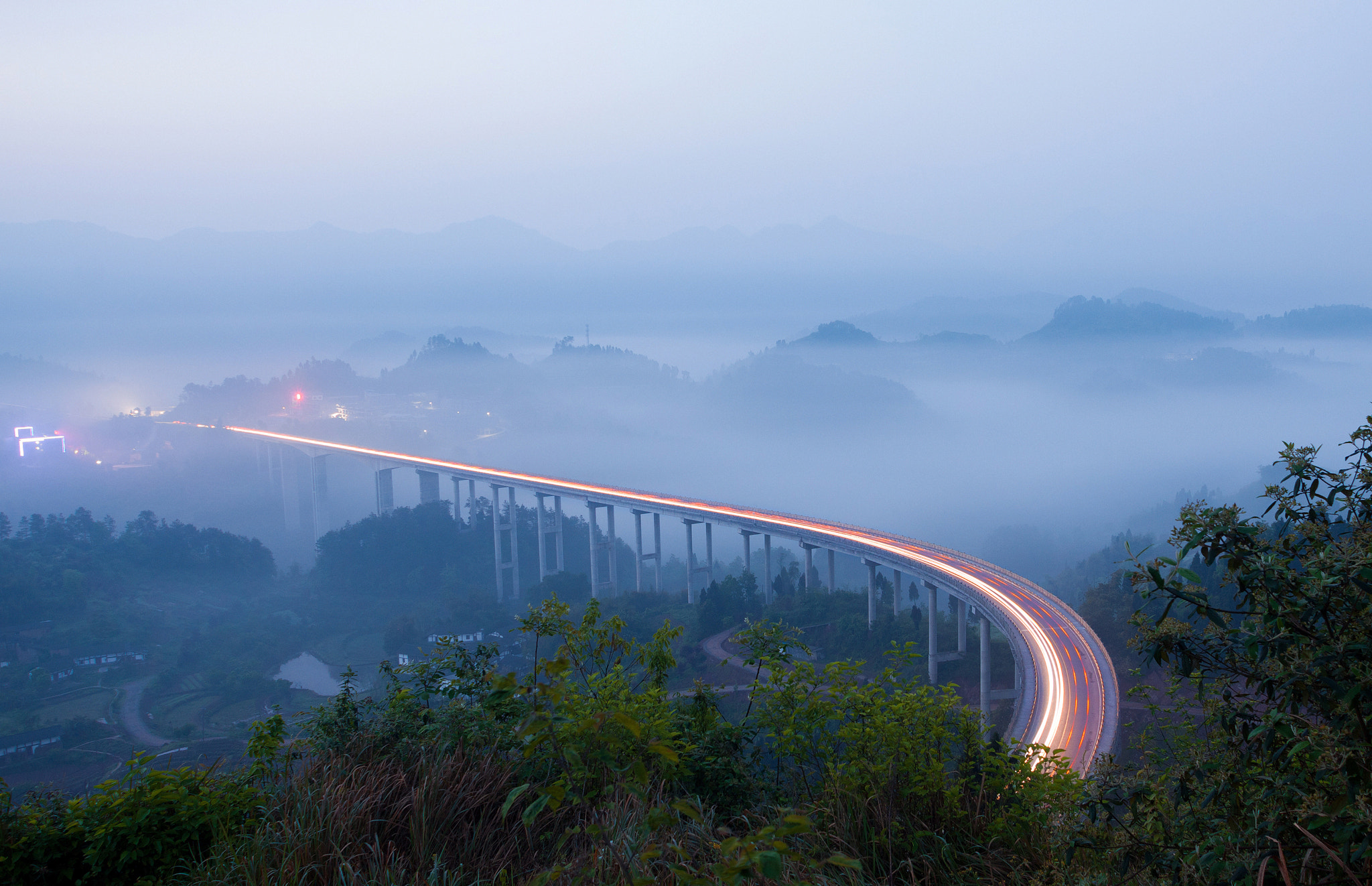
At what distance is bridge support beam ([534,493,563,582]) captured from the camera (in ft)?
289

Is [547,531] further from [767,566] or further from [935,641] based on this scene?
[935,641]

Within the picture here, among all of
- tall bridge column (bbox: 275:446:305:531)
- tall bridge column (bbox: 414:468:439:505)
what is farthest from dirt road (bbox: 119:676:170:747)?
tall bridge column (bbox: 275:446:305:531)

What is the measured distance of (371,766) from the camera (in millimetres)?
7141

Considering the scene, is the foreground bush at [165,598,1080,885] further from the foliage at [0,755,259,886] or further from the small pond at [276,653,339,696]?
the small pond at [276,653,339,696]

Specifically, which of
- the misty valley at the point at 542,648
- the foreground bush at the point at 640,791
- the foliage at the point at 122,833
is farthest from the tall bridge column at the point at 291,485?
the foliage at the point at 122,833

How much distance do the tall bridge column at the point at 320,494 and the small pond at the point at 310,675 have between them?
49.5 m

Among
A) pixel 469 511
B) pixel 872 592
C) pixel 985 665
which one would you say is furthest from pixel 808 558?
pixel 469 511

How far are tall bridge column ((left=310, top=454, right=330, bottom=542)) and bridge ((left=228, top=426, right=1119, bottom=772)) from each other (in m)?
15.1

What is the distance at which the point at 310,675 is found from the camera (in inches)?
3049

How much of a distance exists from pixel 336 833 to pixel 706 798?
3.49m

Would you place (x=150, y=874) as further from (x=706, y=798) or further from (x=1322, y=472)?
(x=1322, y=472)

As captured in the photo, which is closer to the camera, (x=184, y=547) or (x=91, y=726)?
(x=91, y=726)

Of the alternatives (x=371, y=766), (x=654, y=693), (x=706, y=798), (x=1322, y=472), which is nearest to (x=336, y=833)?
(x=371, y=766)

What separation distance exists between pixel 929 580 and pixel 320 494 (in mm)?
108873
